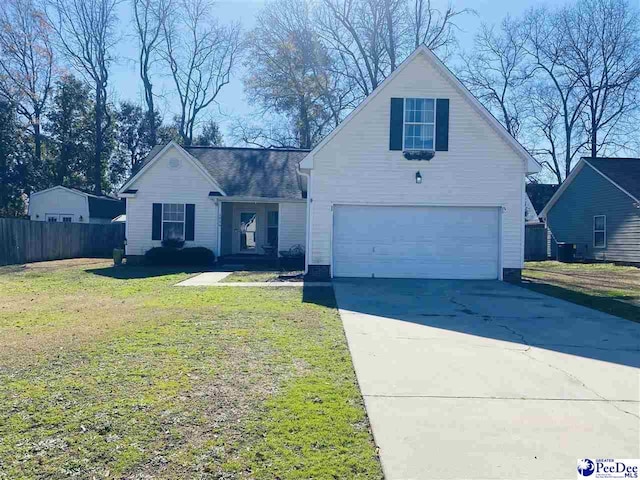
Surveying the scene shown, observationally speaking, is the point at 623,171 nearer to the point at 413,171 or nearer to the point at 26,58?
the point at 413,171

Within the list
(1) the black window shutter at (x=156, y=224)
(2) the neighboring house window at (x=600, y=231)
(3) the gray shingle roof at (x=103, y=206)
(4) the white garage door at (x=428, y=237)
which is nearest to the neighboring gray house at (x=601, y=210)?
(2) the neighboring house window at (x=600, y=231)

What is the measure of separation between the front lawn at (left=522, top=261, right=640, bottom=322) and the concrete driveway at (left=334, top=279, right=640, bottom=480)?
1.00 metres

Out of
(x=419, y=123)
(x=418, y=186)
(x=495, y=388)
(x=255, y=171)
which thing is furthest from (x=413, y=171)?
(x=495, y=388)

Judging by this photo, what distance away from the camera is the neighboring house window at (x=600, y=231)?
23.9m

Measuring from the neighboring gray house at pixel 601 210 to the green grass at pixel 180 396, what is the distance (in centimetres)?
1883

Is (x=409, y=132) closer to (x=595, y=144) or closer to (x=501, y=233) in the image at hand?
(x=501, y=233)

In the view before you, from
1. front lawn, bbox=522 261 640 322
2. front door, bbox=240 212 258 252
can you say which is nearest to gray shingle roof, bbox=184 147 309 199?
front door, bbox=240 212 258 252

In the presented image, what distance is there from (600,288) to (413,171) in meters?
6.13

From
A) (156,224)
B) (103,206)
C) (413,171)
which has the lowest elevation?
(156,224)

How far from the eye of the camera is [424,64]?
14.7m

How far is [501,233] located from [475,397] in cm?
1063

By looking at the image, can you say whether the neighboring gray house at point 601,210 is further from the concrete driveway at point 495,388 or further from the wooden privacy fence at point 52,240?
the wooden privacy fence at point 52,240
